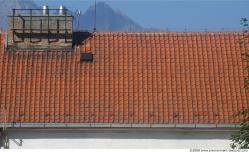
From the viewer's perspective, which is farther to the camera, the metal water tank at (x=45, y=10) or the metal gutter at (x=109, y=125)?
the metal water tank at (x=45, y=10)

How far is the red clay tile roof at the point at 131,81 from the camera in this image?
23.5 meters

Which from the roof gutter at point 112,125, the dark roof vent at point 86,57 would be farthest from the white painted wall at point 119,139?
the dark roof vent at point 86,57

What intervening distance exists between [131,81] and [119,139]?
2.54m

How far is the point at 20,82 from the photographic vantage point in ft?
80.8

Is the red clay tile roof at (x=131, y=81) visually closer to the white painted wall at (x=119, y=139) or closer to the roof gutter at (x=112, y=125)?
the roof gutter at (x=112, y=125)

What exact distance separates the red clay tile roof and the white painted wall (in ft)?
1.36

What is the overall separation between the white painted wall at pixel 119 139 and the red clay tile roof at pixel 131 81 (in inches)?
16.3

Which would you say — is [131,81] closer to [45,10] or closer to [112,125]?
[112,125]

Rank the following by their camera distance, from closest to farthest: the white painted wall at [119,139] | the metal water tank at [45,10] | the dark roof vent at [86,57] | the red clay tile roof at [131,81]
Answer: the white painted wall at [119,139] < the red clay tile roof at [131,81] < the dark roof vent at [86,57] < the metal water tank at [45,10]

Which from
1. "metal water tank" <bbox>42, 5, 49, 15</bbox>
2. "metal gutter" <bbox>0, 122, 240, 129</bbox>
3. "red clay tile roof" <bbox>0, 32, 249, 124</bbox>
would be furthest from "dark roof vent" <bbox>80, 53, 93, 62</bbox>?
"metal gutter" <bbox>0, 122, 240, 129</bbox>

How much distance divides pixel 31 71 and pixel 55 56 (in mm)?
1235

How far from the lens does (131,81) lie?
24.8 meters

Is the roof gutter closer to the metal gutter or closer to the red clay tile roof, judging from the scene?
the metal gutter

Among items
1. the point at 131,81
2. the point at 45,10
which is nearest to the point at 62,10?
the point at 45,10
